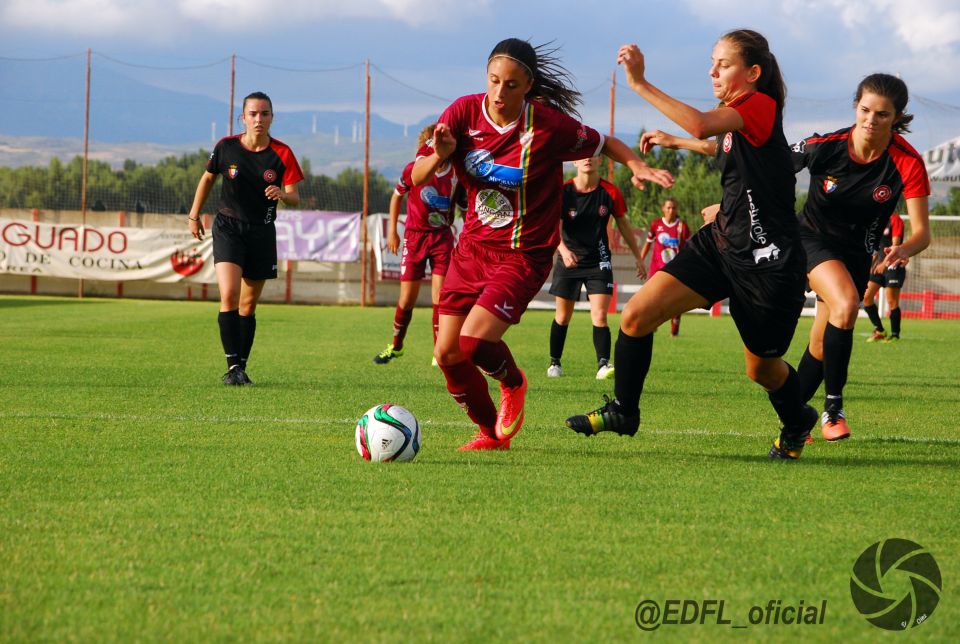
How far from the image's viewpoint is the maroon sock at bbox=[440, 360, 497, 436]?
587 cm

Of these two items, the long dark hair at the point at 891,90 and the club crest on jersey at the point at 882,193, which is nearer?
the long dark hair at the point at 891,90

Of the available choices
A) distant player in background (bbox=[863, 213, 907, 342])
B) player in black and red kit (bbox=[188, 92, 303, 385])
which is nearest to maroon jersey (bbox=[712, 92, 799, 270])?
player in black and red kit (bbox=[188, 92, 303, 385])

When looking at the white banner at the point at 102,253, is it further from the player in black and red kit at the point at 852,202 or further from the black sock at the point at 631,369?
the black sock at the point at 631,369

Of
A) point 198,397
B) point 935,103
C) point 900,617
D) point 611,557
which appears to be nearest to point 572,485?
point 611,557

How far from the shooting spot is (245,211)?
368 inches

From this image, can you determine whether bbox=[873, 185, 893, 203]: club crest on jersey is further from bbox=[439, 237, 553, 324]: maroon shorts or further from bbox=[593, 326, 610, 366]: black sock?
bbox=[593, 326, 610, 366]: black sock

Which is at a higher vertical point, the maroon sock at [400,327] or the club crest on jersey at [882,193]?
the club crest on jersey at [882,193]

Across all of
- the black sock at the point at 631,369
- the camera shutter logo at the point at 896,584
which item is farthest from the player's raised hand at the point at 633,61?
the camera shutter logo at the point at 896,584

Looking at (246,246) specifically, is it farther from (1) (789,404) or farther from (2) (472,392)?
(1) (789,404)

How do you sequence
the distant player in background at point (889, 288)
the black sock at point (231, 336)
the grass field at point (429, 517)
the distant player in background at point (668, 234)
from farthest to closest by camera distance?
1. the distant player in background at point (668, 234)
2. the distant player in background at point (889, 288)
3. the black sock at point (231, 336)
4. the grass field at point (429, 517)

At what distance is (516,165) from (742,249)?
1206 mm

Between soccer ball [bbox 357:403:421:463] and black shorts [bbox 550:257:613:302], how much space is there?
560 centimetres

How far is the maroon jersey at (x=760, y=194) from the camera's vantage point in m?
5.21

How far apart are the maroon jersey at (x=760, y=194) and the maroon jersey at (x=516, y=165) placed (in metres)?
0.84
